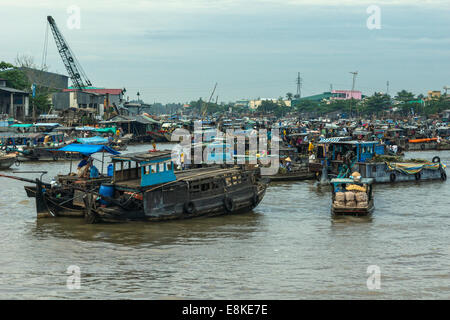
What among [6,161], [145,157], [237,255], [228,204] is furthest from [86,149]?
[6,161]

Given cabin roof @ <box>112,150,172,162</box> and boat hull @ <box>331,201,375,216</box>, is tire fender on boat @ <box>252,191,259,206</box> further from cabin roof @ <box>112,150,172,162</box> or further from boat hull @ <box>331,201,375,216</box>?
cabin roof @ <box>112,150,172,162</box>

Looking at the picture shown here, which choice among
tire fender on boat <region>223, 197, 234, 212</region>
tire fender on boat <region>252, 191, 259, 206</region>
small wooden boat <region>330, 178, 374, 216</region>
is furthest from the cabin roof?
small wooden boat <region>330, 178, 374, 216</region>

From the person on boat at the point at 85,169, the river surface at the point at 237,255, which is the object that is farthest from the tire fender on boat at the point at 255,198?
the person on boat at the point at 85,169

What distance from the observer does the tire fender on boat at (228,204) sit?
1894 cm

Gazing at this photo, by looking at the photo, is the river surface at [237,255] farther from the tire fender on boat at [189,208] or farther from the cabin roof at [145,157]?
the cabin roof at [145,157]

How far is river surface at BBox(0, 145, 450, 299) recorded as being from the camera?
38.4 feet

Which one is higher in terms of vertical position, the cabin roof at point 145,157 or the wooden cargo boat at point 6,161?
the cabin roof at point 145,157

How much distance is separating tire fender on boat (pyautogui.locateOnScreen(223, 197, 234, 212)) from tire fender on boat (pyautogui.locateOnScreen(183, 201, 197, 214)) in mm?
1250

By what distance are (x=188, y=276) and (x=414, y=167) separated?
19.2 metres

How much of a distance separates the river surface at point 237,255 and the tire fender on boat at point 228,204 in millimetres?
297

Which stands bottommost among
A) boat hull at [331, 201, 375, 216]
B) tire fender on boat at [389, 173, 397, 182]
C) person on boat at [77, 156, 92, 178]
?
boat hull at [331, 201, 375, 216]

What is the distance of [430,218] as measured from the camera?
19594 mm
